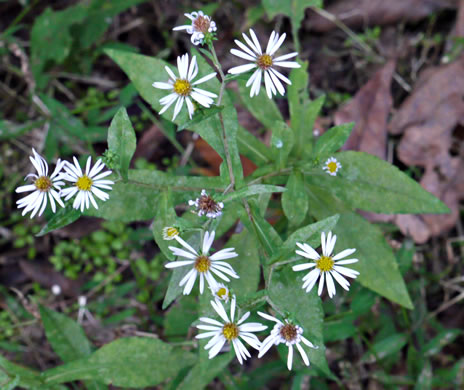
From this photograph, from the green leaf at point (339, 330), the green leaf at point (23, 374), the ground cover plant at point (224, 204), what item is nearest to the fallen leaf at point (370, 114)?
the ground cover plant at point (224, 204)

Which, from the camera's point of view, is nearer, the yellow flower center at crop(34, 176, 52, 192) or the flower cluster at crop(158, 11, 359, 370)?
the flower cluster at crop(158, 11, 359, 370)

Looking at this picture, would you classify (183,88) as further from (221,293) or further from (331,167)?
(221,293)

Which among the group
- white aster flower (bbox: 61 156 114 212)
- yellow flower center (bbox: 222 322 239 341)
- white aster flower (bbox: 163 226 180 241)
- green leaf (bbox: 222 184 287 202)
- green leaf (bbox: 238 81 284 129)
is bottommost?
yellow flower center (bbox: 222 322 239 341)

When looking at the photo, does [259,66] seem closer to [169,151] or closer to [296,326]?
[296,326]

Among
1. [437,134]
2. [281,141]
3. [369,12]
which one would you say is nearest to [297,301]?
[281,141]

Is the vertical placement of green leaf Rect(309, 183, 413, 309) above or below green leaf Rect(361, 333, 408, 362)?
above

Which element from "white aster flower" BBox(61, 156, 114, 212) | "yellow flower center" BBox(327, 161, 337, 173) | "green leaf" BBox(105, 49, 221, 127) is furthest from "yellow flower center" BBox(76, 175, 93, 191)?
"yellow flower center" BBox(327, 161, 337, 173)

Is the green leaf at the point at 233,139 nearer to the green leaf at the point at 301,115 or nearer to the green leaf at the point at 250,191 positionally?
the green leaf at the point at 250,191

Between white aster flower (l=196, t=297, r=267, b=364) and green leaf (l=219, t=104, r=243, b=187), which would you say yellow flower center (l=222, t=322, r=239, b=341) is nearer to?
white aster flower (l=196, t=297, r=267, b=364)
